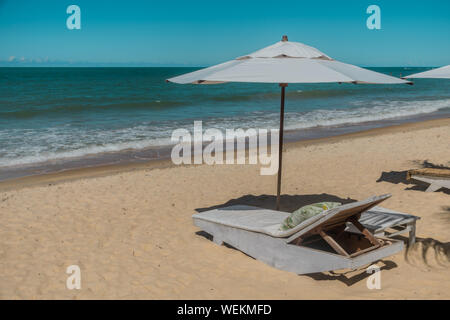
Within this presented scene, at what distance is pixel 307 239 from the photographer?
4.40 m

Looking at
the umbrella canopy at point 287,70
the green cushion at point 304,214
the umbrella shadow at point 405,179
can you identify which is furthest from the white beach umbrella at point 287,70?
the umbrella shadow at point 405,179

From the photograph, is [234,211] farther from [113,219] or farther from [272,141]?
[272,141]

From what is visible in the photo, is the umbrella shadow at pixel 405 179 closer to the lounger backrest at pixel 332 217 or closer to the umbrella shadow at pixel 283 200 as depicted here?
the umbrella shadow at pixel 283 200

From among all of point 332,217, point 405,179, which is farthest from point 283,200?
point 332,217

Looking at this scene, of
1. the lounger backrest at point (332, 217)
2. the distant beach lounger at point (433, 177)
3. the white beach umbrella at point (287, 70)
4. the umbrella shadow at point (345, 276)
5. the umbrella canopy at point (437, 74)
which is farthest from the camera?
the distant beach lounger at point (433, 177)

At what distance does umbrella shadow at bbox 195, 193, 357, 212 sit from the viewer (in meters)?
6.27

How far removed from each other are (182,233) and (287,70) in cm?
253

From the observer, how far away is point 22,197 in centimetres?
695

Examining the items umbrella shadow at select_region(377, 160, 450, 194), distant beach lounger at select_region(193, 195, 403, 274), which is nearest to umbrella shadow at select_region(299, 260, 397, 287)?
distant beach lounger at select_region(193, 195, 403, 274)

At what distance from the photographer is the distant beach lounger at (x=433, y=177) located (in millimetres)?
6211

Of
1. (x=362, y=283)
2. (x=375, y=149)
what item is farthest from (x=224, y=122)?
(x=362, y=283)

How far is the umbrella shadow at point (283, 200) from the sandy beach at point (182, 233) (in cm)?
3

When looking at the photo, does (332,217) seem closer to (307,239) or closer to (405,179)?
(307,239)

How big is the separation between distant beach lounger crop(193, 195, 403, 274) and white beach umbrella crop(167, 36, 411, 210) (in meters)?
1.18
